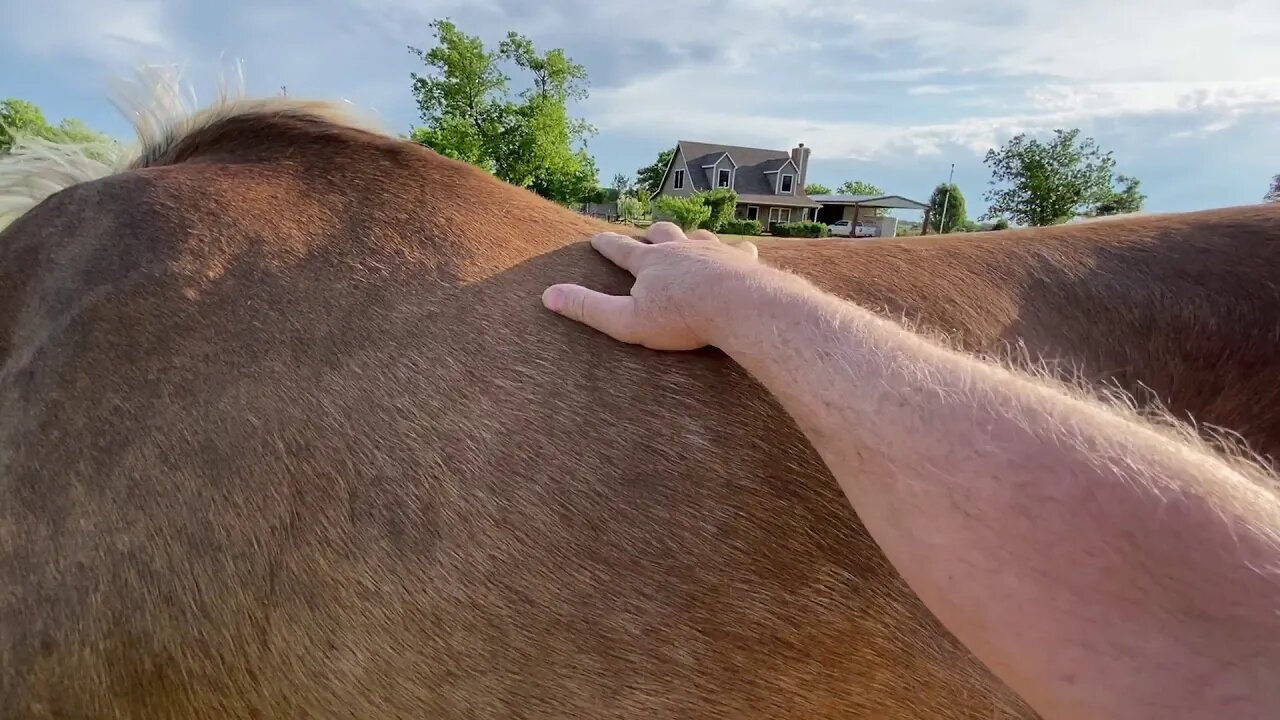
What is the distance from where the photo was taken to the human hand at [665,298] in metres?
1.51

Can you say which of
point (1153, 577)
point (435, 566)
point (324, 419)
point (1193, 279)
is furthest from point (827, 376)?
point (1193, 279)

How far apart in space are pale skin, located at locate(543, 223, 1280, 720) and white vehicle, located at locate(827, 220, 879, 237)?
154 feet

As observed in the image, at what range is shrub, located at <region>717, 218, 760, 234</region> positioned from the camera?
30.0 m

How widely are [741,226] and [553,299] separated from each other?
32.1 m

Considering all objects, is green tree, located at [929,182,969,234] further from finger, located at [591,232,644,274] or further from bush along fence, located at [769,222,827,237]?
finger, located at [591,232,644,274]

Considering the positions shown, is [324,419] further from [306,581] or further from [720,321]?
[720,321]

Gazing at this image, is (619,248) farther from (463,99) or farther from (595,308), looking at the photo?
(463,99)

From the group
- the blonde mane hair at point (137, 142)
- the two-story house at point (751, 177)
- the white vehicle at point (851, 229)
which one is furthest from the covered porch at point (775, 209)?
the blonde mane hair at point (137, 142)

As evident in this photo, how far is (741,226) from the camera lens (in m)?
32.8

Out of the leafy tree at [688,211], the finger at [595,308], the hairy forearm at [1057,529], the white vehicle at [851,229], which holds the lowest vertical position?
the white vehicle at [851,229]

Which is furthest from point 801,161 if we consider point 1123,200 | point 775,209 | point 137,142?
point 137,142

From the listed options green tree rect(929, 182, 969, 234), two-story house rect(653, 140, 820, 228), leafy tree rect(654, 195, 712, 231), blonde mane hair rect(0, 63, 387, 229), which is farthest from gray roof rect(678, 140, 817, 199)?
blonde mane hair rect(0, 63, 387, 229)

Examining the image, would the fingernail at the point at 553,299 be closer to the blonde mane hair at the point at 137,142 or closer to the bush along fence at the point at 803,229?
the blonde mane hair at the point at 137,142

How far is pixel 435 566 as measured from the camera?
1439 millimetres
